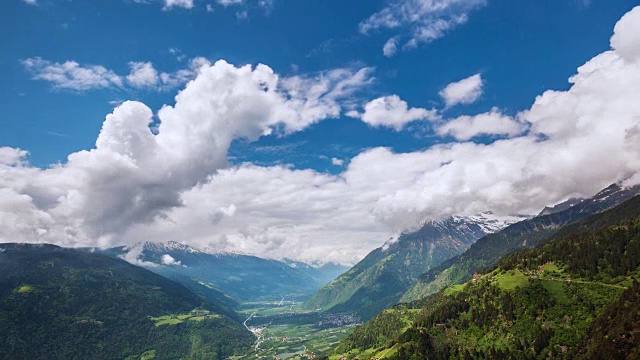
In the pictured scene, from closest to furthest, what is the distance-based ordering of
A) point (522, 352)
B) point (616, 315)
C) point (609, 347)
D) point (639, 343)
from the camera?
point (639, 343), point (609, 347), point (616, 315), point (522, 352)

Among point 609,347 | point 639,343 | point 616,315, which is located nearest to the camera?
point 639,343

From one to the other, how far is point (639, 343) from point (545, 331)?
187 ft

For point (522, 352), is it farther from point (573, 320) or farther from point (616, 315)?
point (616, 315)

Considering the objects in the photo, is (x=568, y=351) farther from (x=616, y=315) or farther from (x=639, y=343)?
(x=639, y=343)

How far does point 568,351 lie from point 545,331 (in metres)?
17.6

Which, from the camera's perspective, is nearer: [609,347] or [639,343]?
[639,343]

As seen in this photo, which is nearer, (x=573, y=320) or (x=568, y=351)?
(x=568, y=351)

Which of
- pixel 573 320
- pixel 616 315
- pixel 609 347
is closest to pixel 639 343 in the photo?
pixel 609 347

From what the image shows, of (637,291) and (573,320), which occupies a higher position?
(637,291)

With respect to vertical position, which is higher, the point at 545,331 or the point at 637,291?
the point at 637,291

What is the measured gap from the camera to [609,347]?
158 metres

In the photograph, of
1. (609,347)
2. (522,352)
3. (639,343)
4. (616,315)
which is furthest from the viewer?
(522,352)

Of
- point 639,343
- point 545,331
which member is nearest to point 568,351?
point 545,331

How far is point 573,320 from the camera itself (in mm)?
198500
